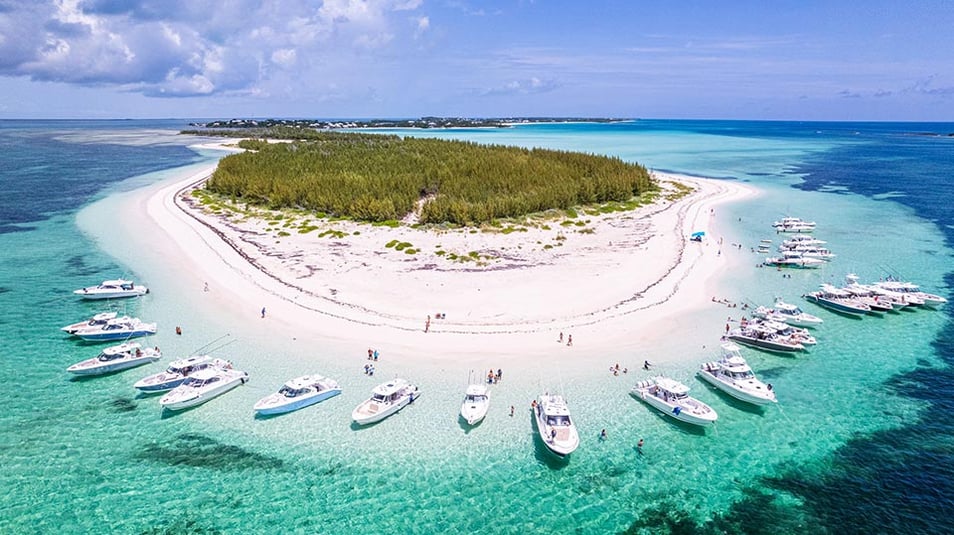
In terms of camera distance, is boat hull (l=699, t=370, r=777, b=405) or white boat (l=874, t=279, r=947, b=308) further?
white boat (l=874, t=279, r=947, b=308)

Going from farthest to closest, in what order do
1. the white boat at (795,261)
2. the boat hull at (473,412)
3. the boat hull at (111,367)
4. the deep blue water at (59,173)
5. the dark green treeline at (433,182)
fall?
the deep blue water at (59,173) → the dark green treeline at (433,182) → the white boat at (795,261) → the boat hull at (111,367) → the boat hull at (473,412)

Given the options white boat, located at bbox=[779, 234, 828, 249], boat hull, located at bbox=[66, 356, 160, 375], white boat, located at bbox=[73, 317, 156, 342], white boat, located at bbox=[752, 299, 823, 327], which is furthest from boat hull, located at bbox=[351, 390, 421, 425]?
white boat, located at bbox=[779, 234, 828, 249]

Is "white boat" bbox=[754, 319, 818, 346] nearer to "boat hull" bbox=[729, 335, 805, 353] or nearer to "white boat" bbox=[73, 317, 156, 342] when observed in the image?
"boat hull" bbox=[729, 335, 805, 353]

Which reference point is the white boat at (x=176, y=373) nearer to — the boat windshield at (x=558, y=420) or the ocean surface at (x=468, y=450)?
the ocean surface at (x=468, y=450)

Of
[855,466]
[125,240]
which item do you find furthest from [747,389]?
[125,240]

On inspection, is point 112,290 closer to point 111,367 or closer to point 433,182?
point 111,367

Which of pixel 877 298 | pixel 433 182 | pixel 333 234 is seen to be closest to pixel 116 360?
pixel 333 234

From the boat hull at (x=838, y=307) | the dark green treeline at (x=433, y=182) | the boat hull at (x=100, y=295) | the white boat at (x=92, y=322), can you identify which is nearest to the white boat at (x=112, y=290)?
the boat hull at (x=100, y=295)
